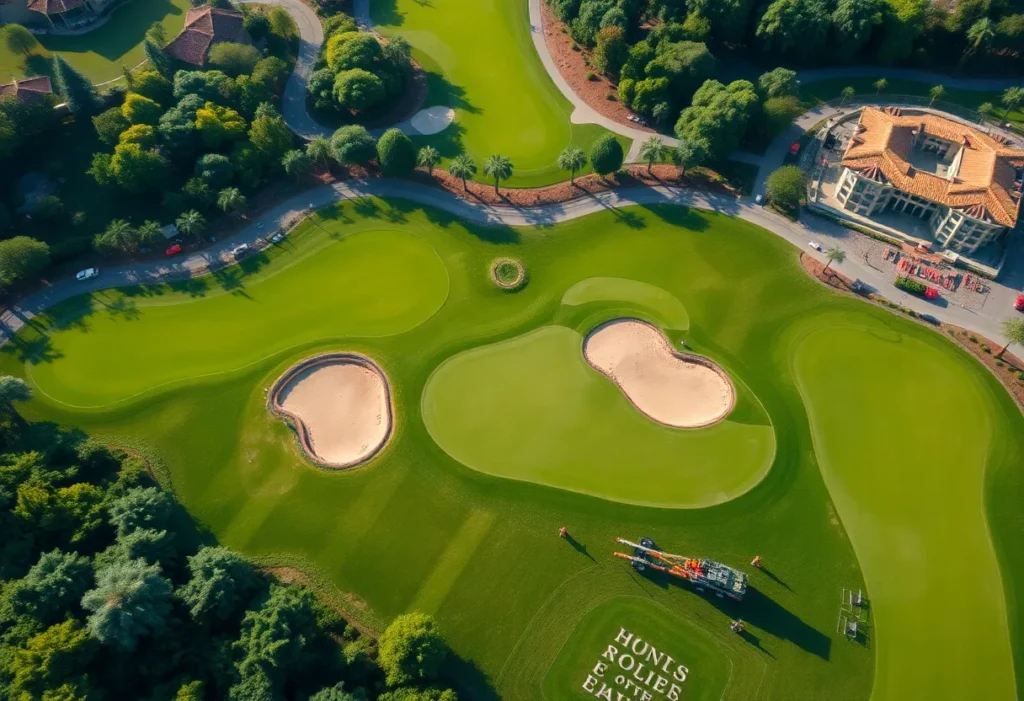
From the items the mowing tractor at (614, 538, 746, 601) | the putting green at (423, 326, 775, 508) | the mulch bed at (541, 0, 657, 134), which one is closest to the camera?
the mowing tractor at (614, 538, 746, 601)

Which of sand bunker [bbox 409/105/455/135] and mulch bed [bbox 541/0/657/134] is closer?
sand bunker [bbox 409/105/455/135]

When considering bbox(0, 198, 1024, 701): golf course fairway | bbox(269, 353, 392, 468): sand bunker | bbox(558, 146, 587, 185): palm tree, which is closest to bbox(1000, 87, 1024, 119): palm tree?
bbox(0, 198, 1024, 701): golf course fairway

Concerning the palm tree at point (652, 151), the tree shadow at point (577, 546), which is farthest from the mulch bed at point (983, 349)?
the tree shadow at point (577, 546)

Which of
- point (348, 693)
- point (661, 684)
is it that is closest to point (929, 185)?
point (661, 684)

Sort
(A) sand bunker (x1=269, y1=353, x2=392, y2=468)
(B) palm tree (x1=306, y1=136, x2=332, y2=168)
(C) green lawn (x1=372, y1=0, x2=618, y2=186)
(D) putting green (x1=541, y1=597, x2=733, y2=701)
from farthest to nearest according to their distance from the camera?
(C) green lawn (x1=372, y1=0, x2=618, y2=186) → (B) palm tree (x1=306, y1=136, x2=332, y2=168) → (A) sand bunker (x1=269, y1=353, x2=392, y2=468) → (D) putting green (x1=541, y1=597, x2=733, y2=701)

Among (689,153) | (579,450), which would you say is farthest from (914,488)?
(689,153)

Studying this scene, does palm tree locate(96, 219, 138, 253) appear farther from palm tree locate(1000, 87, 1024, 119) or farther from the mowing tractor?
palm tree locate(1000, 87, 1024, 119)
